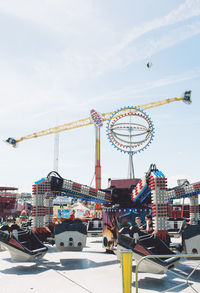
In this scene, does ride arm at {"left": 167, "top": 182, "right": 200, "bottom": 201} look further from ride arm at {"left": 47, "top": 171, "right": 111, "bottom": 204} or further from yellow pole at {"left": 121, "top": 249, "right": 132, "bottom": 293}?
yellow pole at {"left": 121, "top": 249, "right": 132, "bottom": 293}

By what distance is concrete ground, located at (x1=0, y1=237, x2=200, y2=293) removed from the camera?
645 cm

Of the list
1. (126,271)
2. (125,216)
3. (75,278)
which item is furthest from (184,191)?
(126,271)

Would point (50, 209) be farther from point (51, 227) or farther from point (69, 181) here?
point (69, 181)

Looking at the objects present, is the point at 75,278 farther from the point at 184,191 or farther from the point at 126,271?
the point at 184,191

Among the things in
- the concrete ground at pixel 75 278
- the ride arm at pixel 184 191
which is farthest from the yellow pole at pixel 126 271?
the ride arm at pixel 184 191

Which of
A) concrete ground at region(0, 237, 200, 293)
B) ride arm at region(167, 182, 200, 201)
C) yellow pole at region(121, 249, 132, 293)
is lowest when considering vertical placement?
concrete ground at region(0, 237, 200, 293)

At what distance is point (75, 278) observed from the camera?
24.6ft

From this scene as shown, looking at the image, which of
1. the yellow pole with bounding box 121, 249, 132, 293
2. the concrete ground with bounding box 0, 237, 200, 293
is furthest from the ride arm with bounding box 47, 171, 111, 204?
the yellow pole with bounding box 121, 249, 132, 293

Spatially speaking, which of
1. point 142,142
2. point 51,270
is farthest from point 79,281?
point 142,142

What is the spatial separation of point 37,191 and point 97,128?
4918 cm

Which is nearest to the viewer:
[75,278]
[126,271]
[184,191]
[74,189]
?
[126,271]

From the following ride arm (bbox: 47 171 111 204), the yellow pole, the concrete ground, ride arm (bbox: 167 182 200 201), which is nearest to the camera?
the yellow pole

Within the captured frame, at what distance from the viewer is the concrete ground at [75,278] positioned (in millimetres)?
6453

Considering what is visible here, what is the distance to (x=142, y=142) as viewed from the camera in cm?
2192
